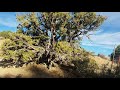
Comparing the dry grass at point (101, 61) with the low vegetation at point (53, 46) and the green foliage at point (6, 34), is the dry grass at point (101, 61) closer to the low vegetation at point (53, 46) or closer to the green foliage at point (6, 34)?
the low vegetation at point (53, 46)

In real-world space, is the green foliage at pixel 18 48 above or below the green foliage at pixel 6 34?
below

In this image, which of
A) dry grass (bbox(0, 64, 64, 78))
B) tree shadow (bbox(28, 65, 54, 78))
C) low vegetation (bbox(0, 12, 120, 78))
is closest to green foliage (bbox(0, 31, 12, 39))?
low vegetation (bbox(0, 12, 120, 78))

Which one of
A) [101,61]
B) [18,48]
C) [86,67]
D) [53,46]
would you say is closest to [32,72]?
[18,48]

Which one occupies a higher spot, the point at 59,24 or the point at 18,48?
the point at 59,24

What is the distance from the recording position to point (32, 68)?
5500 mm

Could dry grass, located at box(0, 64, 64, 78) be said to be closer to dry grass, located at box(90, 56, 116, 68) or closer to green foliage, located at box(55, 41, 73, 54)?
green foliage, located at box(55, 41, 73, 54)

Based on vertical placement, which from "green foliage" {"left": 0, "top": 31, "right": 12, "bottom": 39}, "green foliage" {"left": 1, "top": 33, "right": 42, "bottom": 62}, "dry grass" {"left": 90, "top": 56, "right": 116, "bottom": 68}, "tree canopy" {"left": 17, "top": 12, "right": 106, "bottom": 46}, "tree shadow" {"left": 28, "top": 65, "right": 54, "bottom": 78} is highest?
"tree canopy" {"left": 17, "top": 12, "right": 106, "bottom": 46}

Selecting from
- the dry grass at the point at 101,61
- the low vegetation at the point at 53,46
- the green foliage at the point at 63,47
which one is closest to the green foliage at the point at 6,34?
the low vegetation at the point at 53,46

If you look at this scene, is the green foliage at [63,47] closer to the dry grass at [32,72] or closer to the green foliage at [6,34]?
the dry grass at [32,72]

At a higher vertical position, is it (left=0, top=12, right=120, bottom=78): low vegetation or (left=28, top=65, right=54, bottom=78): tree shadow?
(left=0, top=12, right=120, bottom=78): low vegetation

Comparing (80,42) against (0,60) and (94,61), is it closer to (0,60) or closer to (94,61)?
(94,61)

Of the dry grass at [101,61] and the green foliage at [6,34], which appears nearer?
the green foliage at [6,34]

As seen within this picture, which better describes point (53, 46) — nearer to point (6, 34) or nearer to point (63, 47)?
point (63, 47)

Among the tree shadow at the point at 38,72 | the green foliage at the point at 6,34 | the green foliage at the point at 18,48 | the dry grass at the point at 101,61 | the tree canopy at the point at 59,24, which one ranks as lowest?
the tree shadow at the point at 38,72
